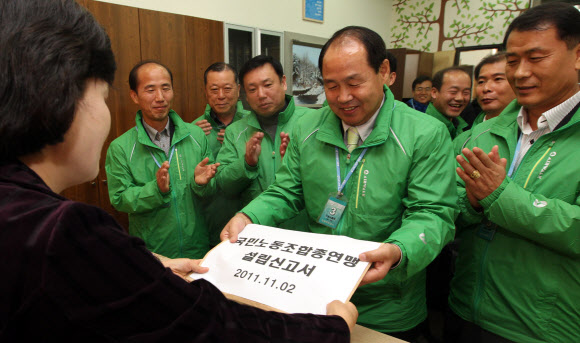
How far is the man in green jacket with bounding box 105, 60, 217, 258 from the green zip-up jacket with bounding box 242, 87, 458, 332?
0.84m

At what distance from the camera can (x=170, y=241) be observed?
85.5 inches

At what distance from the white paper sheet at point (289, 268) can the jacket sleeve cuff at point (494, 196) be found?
0.47 m

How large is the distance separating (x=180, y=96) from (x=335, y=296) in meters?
2.85

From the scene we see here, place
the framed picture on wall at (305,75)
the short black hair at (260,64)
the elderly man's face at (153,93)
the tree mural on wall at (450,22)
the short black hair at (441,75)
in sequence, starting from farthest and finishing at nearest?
the tree mural on wall at (450,22) < the framed picture on wall at (305,75) < the short black hair at (441,75) < the short black hair at (260,64) < the elderly man's face at (153,93)

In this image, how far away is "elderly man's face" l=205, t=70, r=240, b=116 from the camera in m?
2.80

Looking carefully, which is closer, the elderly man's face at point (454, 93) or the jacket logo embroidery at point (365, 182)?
the jacket logo embroidery at point (365, 182)

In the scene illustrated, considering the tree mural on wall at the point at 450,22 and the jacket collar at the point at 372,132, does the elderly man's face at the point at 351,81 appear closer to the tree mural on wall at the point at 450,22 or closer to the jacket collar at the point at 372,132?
the jacket collar at the point at 372,132

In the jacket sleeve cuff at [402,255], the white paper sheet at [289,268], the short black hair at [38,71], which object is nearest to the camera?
the short black hair at [38,71]

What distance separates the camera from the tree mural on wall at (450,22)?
4.95 metres

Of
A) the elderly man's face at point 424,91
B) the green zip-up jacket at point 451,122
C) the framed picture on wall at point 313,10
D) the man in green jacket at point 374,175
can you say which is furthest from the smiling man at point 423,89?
the man in green jacket at point 374,175

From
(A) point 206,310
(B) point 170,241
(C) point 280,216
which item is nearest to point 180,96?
(B) point 170,241

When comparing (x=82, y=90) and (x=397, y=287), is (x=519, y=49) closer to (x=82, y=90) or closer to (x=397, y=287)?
(x=397, y=287)

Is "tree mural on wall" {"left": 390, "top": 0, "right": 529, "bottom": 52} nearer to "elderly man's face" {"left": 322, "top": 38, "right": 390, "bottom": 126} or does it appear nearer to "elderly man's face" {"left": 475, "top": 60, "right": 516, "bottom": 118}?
"elderly man's face" {"left": 475, "top": 60, "right": 516, "bottom": 118}

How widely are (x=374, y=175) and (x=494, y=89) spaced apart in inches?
61.2
